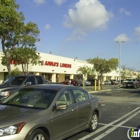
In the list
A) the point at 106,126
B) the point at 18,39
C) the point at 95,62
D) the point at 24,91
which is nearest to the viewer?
the point at 24,91

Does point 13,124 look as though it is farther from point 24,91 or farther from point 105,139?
point 105,139

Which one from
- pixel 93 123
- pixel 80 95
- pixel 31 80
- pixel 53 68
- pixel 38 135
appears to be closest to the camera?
pixel 38 135

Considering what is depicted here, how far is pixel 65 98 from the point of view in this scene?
6.30m

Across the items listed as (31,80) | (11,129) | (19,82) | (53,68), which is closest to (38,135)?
(11,129)

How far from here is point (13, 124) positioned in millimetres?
4602

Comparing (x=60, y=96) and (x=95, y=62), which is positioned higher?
(x=95, y=62)

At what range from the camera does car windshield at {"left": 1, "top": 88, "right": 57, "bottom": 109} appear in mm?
5754

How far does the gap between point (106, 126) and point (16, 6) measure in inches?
443

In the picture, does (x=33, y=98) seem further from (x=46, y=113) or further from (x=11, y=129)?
(x=11, y=129)

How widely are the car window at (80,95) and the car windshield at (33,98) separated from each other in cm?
88

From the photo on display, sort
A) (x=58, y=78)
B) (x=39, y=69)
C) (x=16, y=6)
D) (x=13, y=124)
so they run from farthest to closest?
(x=58, y=78), (x=39, y=69), (x=16, y=6), (x=13, y=124)

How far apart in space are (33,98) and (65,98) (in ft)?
2.66

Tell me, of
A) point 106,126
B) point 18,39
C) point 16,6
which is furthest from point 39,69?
point 106,126

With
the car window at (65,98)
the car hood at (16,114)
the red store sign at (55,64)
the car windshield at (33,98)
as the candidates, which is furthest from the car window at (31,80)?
the red store sign at (55,64)
